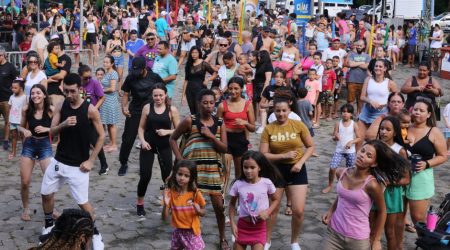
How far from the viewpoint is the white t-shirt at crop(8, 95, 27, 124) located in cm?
1129

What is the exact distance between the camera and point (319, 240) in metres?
7.74

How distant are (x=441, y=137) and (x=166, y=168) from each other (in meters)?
3.14

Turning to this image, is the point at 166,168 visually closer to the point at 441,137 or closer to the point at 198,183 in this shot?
the point at 198,183

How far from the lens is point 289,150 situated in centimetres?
691

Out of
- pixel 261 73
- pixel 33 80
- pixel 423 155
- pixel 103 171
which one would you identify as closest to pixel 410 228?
pixel 423 155

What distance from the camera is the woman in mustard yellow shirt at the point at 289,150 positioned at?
6879 mm

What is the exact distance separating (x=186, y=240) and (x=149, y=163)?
197 centimetres

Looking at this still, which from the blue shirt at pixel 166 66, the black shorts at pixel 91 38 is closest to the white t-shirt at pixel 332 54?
the blue shirt at pixel 166 66

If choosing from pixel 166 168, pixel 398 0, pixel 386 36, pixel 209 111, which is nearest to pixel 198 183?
pixel 209 111

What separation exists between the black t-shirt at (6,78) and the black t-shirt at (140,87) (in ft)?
8.55

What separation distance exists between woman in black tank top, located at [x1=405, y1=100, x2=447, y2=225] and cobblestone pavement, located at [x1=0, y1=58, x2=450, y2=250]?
89 cm

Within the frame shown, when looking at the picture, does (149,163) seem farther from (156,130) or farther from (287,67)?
(287,67)

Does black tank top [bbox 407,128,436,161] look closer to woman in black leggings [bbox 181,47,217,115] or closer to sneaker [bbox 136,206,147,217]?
sneaker [bbox 136,206,147,217]

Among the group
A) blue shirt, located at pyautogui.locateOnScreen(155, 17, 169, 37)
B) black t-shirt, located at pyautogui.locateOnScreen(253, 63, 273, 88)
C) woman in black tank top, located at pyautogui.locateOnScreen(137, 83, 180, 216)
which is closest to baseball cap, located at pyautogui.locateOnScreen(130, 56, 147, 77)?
woman in black tank top, located at pyautogui.locateOnScreen(137, 83, 180, 216)
